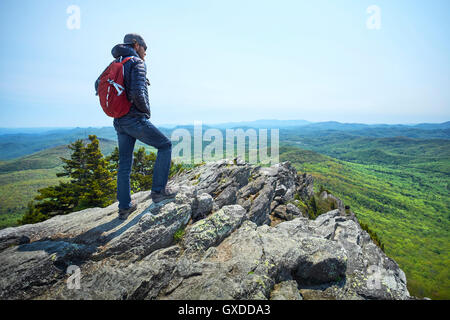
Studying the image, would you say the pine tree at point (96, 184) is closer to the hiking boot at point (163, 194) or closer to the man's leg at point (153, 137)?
the hiking boot at point (163, 194)

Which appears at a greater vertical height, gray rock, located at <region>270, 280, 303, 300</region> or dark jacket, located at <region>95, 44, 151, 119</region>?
dark jacket, located at <region>95, 44, 151, 119</region>

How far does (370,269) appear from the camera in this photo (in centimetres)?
965

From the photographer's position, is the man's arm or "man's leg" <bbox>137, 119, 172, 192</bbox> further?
"man's leg" <bbox>137, 119, 172, 192</bbox>

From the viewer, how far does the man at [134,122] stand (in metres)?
5.98

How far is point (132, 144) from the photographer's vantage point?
6.96m

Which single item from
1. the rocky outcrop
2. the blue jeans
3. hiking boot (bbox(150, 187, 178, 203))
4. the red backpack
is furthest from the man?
the rocky outcrop

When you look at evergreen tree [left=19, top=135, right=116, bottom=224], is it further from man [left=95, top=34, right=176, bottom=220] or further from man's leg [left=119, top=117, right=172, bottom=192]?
man's leg [left=119, top=117, right=172, bottom=192]

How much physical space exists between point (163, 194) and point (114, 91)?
4.15m

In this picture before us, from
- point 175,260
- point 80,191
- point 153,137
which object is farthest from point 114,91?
point 80,191

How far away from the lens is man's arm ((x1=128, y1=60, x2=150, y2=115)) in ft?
19.3

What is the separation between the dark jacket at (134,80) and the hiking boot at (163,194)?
326cm

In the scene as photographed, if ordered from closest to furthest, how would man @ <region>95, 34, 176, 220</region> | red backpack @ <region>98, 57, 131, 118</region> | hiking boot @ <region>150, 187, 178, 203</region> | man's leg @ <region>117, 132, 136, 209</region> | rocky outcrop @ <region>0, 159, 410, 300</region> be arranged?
rocky outcrop @ <region>0, 159, 410, 300</region> → red backpack @ <region>98, 57, 131, 118</region> → man @ <region>95, 34, 176, 220</region> → man's leg @ <region>117, 132, 136, 209</region> → hiking boot @ <region>150, 187, 178, 203</region>
